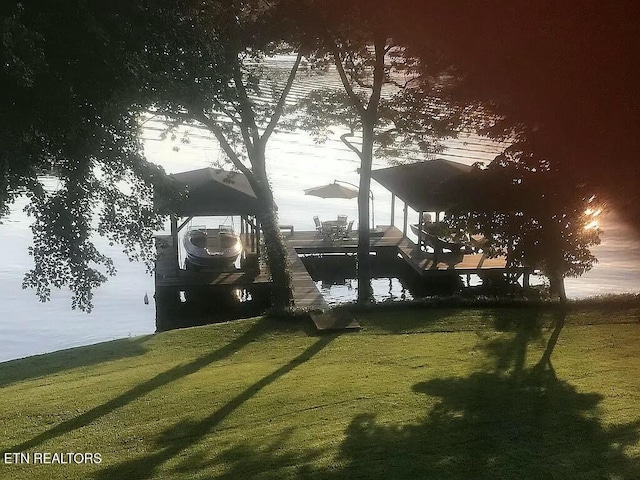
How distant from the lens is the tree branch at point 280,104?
15.3 metres

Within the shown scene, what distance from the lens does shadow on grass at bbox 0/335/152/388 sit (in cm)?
974

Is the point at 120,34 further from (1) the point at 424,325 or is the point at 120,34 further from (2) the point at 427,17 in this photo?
(1) the point at 424,325

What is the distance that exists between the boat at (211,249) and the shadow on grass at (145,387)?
8840 mm

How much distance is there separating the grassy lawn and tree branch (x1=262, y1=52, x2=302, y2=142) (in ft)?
19.6

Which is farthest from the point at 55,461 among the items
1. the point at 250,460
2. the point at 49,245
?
the point at 49,245

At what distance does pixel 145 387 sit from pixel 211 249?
42.7 ft

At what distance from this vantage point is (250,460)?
5.98 metres

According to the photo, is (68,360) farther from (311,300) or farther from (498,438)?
(311,300)

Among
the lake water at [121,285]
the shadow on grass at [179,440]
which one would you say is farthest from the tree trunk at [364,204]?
the shadow on grass at [179,440]

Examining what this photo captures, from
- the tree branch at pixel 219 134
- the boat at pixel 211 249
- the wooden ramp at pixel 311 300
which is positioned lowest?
the wooden ramp at pixel 311 300

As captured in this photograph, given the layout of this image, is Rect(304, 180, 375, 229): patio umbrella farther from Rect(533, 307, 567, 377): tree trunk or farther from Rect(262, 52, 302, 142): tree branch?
Rect(533, 307, 567, 377): tree trunk

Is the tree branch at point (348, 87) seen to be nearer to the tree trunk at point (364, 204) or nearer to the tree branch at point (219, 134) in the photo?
the tree trunk at point (364, 204)

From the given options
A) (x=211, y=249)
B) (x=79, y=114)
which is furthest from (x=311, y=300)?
(x=79, y=114)

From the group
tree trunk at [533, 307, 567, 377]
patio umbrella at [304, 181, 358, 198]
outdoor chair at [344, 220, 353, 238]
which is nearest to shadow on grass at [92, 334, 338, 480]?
tree trunk at [533, 307, 567, 377]
